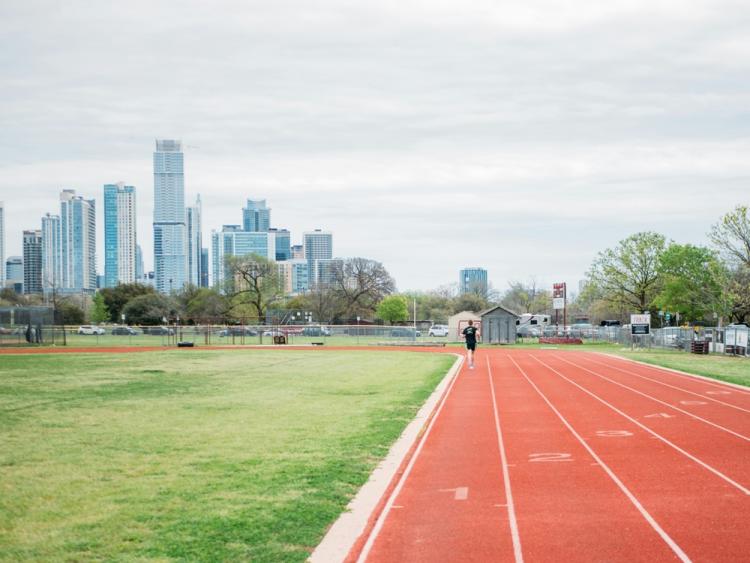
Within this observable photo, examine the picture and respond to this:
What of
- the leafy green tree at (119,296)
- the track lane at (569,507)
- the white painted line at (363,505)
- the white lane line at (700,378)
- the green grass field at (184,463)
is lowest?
the white lane line at (700,378)

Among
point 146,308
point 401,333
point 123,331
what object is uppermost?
point 146,308

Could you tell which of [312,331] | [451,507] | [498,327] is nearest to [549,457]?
[451,507]

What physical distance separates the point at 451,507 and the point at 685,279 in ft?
212

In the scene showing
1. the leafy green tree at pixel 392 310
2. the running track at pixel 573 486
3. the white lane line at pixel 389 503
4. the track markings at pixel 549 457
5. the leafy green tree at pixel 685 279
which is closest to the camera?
the white lane line at pixel 389 503

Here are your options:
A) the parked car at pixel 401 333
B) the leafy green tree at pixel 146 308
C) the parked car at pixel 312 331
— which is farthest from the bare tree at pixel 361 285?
the parked car at pixel 401 333

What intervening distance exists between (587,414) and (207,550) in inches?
485

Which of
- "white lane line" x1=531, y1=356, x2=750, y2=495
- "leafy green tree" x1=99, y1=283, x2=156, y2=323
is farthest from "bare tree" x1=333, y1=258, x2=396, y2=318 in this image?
"white lane line" x1=531, y1=356, x2=750, y2=495

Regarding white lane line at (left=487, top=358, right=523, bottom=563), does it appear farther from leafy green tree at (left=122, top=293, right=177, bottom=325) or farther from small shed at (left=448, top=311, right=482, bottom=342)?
leafy green tree at (left=122, top=293, right=177, bottom=325)

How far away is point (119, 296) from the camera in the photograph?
134000 mm

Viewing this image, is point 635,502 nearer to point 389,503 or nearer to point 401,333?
point 389,503

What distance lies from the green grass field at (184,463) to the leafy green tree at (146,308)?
9404cm

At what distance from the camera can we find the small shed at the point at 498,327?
64.8m

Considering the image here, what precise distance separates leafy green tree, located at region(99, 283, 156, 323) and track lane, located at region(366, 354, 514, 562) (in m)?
124

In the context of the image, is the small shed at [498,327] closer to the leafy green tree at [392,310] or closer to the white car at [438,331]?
the white car at [438,331]
